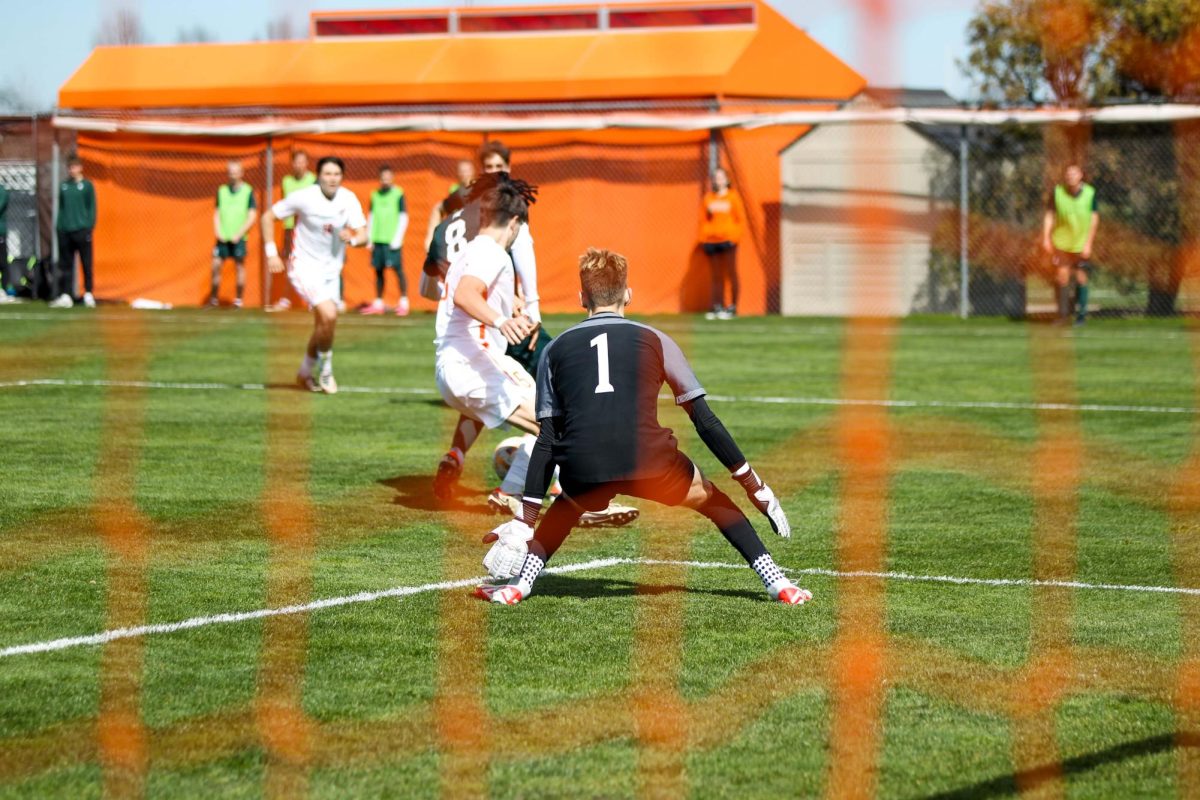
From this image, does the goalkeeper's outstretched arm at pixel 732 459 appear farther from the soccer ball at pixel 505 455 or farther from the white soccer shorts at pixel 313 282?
the white soccer shorts at pixel 313 282

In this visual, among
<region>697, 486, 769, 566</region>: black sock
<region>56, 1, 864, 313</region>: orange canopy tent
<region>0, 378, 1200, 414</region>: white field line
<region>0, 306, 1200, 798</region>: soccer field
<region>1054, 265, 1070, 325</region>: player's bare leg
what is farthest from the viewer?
<region>56, 1, 864, 313</region>: orange canopy tent

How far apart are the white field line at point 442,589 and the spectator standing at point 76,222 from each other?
19491 millimetres

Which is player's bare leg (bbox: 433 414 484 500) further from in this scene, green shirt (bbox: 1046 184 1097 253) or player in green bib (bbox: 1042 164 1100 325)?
green shirt (bbox: 1046 184 1097 253)

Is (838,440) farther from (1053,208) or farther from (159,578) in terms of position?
(1053,208)

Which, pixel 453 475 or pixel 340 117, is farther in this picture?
pixel 340 117

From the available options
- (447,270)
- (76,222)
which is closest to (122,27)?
(447,270)

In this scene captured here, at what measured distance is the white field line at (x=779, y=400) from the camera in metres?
14.0

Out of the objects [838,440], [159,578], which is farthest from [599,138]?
[159,578]

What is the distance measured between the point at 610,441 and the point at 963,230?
19254 millimetres

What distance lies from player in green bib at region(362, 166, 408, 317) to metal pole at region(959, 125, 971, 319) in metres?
7.80

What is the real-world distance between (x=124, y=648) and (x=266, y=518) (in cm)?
290

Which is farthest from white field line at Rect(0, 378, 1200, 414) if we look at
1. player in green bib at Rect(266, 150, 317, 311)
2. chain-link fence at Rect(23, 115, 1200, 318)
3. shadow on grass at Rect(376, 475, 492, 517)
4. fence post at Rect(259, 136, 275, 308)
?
fence post at Rect(259, 136, 275, 308)

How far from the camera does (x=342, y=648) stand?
19.7 feet

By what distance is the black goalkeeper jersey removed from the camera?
21.7 feet
